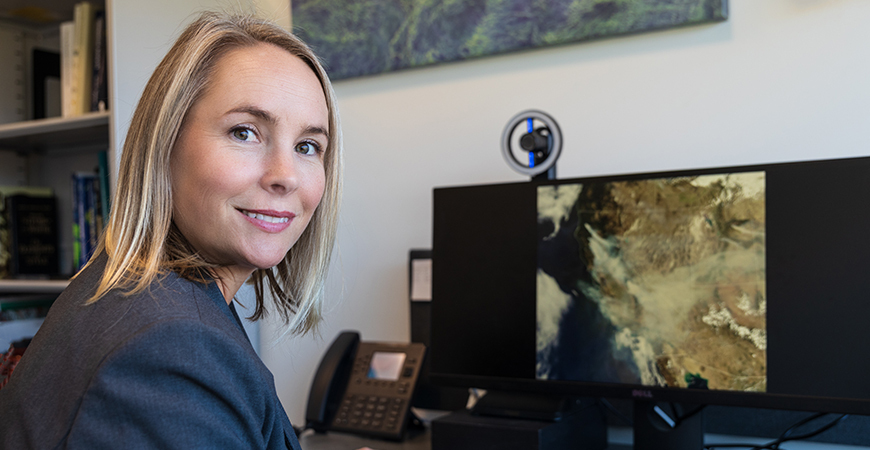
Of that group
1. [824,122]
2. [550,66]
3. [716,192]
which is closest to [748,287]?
[716,192]

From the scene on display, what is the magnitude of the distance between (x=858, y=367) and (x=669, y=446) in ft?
1.04

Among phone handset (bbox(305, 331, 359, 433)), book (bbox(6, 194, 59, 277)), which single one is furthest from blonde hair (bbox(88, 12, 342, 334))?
book (bbox(6, 194, 59, 277))

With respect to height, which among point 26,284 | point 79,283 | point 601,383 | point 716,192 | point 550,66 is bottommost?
point 601,383

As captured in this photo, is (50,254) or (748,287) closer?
(748,287)

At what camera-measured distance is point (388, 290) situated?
1.61m

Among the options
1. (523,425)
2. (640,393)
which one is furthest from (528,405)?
(640,393)

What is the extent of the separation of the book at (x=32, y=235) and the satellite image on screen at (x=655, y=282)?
4.98ft

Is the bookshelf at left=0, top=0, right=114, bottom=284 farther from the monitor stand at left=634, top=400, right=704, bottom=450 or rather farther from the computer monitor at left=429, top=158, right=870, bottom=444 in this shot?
the monitor stand at left=634, top=400, right=704, bottom=450

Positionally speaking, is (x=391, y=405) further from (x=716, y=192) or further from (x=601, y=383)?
(x=716, y=192)

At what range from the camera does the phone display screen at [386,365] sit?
4.33 feet

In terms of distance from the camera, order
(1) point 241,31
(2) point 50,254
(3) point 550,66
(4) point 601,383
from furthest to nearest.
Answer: (2) point 50,254 → (3) point 550,66 → (4) point 601,383 → (1) point 241,31

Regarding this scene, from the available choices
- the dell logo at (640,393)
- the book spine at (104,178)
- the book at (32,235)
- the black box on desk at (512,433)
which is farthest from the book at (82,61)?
the dell logo at (640,393)

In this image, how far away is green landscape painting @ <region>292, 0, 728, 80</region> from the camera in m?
1.30

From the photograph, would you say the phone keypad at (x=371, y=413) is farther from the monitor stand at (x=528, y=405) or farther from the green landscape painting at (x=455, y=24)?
the green landscape painting at (x=455, y=24)
